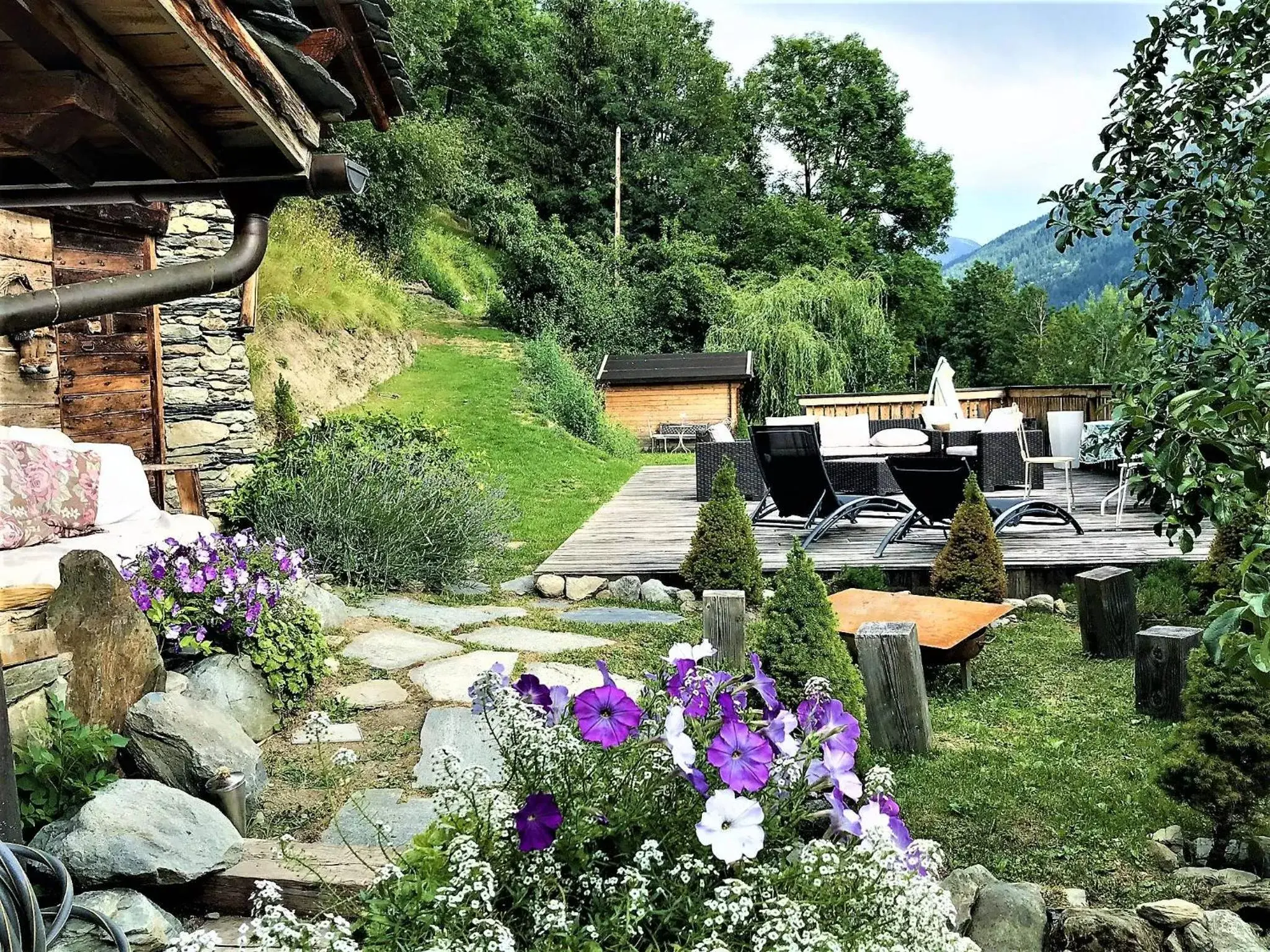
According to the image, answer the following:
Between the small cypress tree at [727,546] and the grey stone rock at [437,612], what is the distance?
1.22 m

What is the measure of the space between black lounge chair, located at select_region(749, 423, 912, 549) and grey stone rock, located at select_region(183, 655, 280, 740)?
4.73 metres

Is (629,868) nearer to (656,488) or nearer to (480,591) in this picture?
(480,591)

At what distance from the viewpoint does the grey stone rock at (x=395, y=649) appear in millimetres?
4734

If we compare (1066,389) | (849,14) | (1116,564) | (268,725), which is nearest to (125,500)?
(268,725)

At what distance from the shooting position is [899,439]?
12.2 meters

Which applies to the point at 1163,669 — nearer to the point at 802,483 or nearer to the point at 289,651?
the point at 289,651

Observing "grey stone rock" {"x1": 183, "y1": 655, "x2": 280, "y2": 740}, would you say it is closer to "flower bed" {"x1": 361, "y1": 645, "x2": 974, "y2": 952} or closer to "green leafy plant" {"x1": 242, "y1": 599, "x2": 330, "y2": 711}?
"green leafy plant" {"x1": 242, "y1": 599, "x2": 330, "y2": 711}

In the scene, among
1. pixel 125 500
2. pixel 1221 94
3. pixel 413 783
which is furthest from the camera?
pixel 125 500

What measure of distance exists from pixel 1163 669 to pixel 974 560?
1.82 metres

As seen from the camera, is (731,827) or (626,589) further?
(626,589)

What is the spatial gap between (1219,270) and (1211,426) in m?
0.91

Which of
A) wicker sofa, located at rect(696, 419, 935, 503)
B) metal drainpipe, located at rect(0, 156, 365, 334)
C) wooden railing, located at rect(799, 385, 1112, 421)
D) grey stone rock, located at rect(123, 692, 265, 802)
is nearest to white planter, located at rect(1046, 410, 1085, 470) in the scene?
wicker sofa, located at rect(696, 419, 935, 503)

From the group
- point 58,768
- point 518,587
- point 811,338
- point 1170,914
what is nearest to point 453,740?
point 58,768

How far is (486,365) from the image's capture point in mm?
19516
